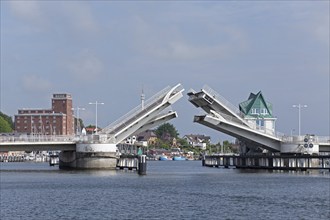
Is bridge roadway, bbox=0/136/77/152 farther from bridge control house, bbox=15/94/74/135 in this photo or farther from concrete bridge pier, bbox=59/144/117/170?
bridge control house, bbox=15/94/74/135

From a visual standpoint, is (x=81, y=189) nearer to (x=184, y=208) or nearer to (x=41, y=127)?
(x=184, y=208)

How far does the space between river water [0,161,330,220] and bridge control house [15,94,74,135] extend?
4142 inches

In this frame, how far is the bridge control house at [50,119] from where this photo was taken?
520 feet

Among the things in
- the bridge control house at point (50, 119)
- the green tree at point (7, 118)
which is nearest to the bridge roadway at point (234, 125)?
the bridge control house at point (50, 119)

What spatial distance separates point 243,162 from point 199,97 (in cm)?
1682

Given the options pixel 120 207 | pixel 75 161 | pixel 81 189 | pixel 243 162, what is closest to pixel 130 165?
pixel 75 161

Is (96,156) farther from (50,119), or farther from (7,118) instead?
(7,118)

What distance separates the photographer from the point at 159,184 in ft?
161

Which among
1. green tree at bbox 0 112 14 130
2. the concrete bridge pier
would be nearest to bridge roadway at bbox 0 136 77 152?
the concrete bridge pier

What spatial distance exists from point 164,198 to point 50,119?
123m

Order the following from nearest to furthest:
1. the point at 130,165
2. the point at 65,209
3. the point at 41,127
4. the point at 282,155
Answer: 1. the point at 65,209
2. the point at 282,155
3. the point at 130,165
4. the point at 41,127

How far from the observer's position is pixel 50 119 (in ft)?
522

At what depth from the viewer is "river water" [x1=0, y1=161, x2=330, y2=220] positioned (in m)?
31.3

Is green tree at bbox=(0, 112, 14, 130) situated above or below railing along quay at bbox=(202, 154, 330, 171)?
above
